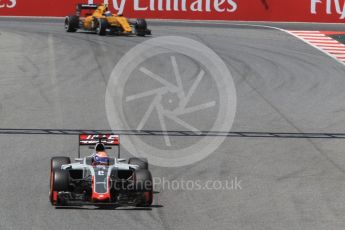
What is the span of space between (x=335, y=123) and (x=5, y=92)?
8.66 metres

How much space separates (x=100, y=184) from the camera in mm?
13258

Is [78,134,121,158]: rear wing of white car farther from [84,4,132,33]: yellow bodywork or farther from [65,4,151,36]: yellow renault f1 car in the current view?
[84,4,132,33]: yellow bodywork

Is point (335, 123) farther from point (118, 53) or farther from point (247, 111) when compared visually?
point (118, 53)

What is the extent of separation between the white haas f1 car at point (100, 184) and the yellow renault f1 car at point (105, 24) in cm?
2180

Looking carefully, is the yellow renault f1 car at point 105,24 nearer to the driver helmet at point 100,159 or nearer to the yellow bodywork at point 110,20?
the yellow bodywork at point 110,20

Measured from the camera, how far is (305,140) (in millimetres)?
19219

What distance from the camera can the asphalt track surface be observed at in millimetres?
12844

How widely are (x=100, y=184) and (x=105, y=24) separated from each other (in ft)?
74.6

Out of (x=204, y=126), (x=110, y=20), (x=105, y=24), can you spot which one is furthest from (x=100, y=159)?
(x=110, y=20)

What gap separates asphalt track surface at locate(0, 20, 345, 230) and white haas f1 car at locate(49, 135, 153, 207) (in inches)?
8.4

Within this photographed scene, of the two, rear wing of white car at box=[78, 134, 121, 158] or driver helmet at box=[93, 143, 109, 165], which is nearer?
driver helmet at box=[93, 143, 109, 165]

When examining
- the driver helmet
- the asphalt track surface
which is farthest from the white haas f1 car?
the asphalt track surface

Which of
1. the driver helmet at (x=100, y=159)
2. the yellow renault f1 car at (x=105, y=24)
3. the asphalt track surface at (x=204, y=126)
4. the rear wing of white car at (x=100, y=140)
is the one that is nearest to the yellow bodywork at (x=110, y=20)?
the yellow renault f1 car at (x=105, y=24)

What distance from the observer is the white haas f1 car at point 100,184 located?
43.2 feet
